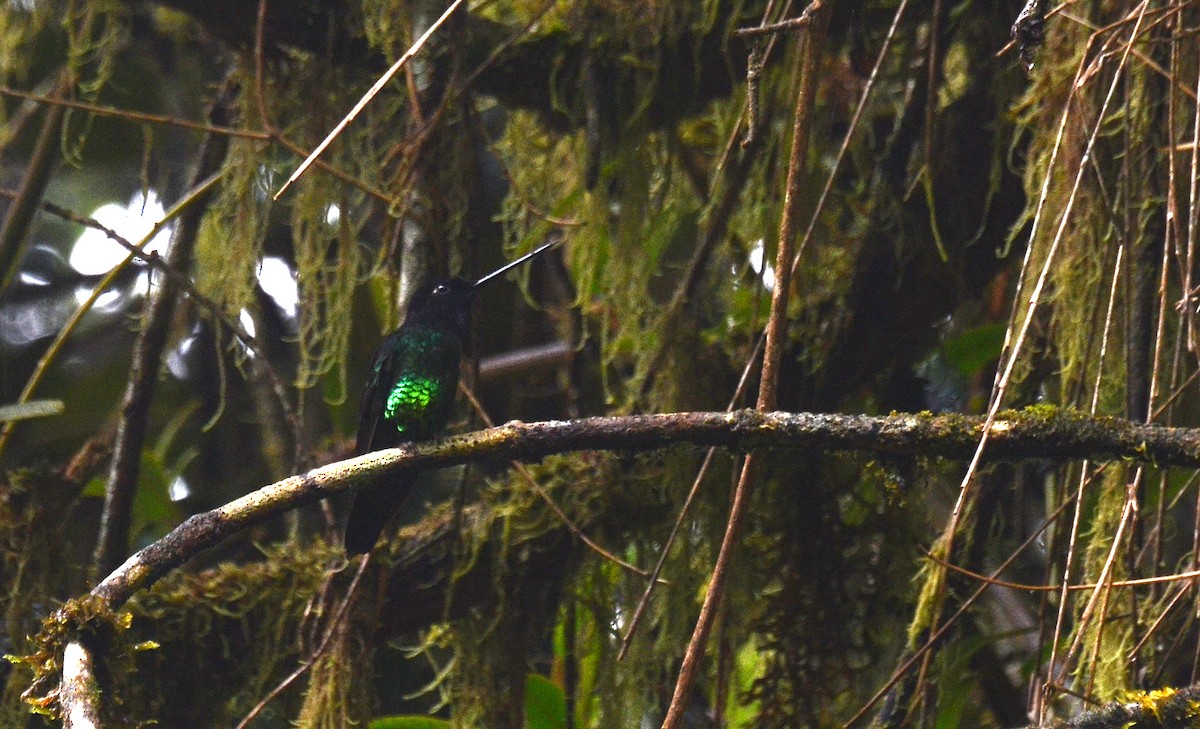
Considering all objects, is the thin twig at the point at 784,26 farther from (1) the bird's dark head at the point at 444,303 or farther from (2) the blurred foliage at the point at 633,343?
(1) the bird's dark head at the point at 444,303

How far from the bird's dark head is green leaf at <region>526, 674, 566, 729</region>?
96 cm

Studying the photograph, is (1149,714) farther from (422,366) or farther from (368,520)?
(422,366)

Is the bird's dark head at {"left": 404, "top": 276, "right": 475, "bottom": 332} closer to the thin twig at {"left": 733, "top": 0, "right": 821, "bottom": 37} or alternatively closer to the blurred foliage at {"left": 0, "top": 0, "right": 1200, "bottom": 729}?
the blurred foliage at {"left": 0, "top": 0, "right": 1200, "bottom": 729}

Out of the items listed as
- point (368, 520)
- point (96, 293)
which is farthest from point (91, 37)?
point (368, 520)

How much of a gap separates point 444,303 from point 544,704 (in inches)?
42.1

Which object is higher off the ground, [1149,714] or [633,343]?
[633,343]

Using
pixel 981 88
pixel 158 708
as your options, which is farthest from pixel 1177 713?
pixel 158 708

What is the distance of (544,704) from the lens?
3162 mm

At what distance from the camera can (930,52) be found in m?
2.74

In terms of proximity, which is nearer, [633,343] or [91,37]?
[633,343]

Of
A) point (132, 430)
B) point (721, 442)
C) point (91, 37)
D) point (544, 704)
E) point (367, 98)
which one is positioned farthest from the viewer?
point (91, 37)

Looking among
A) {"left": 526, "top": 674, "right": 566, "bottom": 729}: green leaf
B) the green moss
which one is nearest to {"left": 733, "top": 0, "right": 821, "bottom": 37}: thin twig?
the green moss

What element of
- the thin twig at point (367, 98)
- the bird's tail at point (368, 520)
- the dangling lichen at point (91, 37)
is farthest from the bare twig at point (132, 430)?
the thin twig at point (367, 98)

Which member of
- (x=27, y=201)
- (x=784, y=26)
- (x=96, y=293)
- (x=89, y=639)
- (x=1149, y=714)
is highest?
(x=27, y=201)
